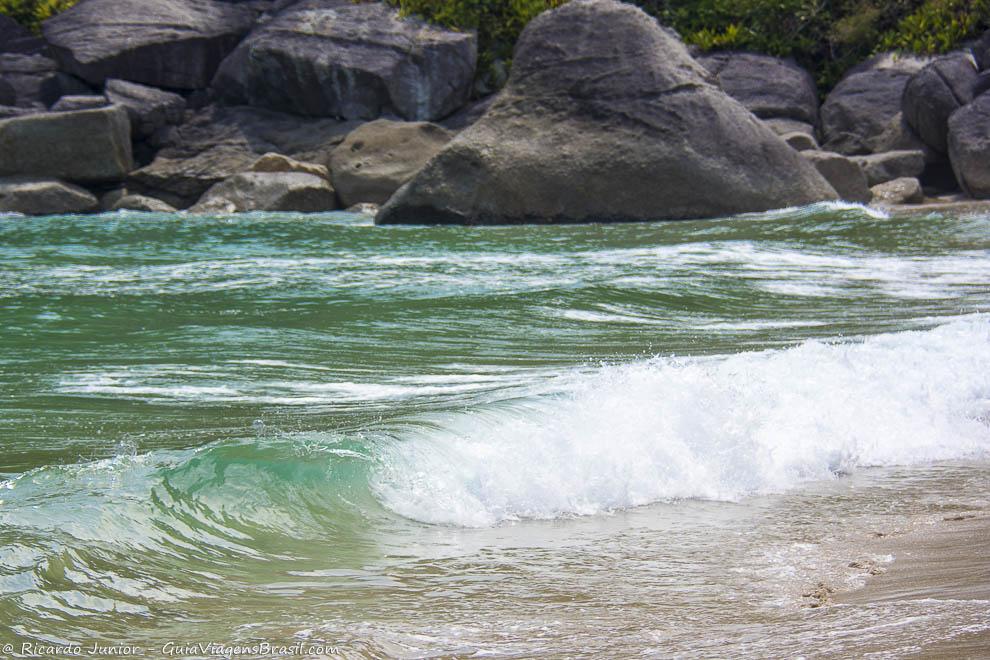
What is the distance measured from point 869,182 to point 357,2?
10699 mm

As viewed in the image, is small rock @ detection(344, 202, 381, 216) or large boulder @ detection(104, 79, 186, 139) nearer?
small rock @ detection(344, 202, 381, 216)

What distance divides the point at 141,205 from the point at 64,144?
1527 mm

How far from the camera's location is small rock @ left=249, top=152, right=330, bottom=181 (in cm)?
1891

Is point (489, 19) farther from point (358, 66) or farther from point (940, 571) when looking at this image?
point (940, 571)

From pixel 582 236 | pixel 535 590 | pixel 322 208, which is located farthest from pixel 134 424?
pixel 322 208

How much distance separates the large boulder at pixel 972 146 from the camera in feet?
53.5

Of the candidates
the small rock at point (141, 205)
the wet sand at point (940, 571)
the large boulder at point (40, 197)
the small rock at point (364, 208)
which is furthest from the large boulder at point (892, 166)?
the wet sand at point (940, 571)

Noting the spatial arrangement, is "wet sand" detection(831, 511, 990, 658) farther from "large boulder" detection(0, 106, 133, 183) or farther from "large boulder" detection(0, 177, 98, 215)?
"large boulder" detection(0, 106, 133, 183)

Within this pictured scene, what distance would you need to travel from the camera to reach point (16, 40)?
23.5 meters

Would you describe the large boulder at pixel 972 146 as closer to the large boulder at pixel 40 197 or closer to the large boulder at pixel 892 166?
the large boulder at pixel 892 166

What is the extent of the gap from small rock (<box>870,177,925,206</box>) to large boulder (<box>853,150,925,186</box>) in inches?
29.1

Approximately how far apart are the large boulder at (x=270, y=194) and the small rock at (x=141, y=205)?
104 centimetres

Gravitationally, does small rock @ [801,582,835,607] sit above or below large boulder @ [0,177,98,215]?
above

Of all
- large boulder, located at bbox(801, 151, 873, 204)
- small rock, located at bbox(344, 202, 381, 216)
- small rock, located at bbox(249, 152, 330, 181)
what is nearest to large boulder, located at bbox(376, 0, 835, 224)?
large boulder, located at bbox(801, 151, 873, 204)
